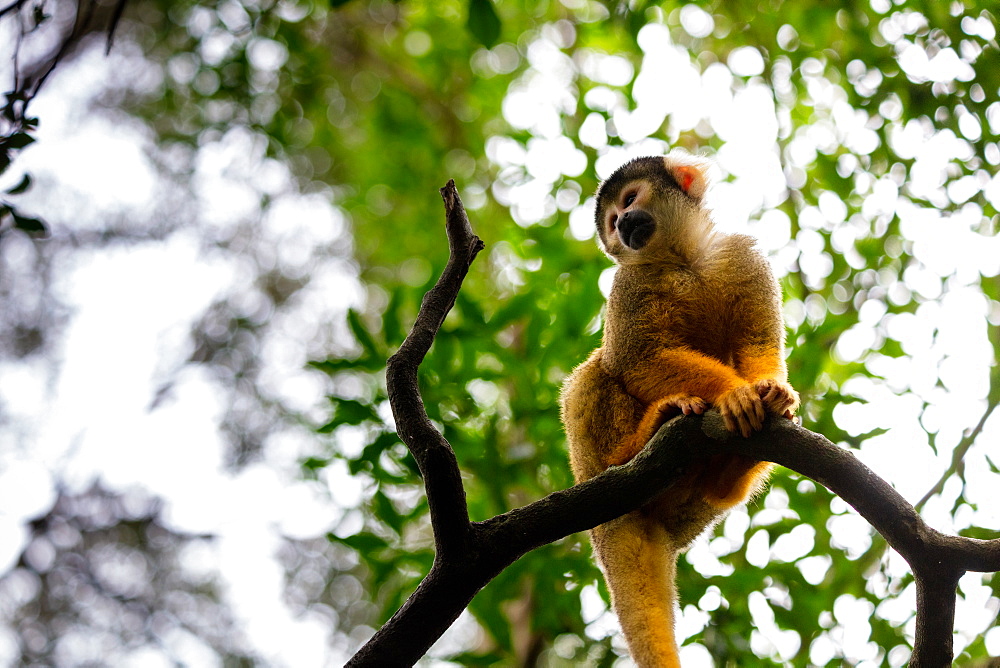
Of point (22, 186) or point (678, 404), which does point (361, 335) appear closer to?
point (22, 186)

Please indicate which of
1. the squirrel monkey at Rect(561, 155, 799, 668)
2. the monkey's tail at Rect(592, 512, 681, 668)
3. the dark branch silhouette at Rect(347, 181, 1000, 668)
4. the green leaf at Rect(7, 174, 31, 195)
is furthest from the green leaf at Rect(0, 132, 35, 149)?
the monkey's tail at Rect(592, 512, 681, 668)

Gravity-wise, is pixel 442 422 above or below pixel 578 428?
below

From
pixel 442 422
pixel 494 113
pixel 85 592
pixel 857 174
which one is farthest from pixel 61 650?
pixel 857 174

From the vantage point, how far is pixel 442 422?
3828 millimetres

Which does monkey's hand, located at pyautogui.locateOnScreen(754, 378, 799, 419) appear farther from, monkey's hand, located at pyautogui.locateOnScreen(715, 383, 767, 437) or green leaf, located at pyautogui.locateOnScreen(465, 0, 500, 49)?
green leaf, located at pyautogui.locateOnScreen(465, 0, 500, 49)

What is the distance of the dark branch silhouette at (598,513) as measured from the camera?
190 centimetres

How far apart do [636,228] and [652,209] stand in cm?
18

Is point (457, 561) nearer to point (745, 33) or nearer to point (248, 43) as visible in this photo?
point (745, 33)

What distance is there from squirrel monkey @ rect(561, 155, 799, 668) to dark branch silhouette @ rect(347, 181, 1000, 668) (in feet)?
0.99

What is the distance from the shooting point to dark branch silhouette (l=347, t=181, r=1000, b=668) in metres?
1.90

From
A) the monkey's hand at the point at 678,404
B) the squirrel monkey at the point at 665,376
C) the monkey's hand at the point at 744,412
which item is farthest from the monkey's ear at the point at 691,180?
the monkey's hand at the point at 744,412

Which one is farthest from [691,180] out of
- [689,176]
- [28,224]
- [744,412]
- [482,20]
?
[28,224]

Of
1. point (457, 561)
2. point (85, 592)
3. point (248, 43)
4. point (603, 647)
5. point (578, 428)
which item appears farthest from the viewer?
point (85, 592)

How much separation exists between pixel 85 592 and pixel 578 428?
6776 millimetres
